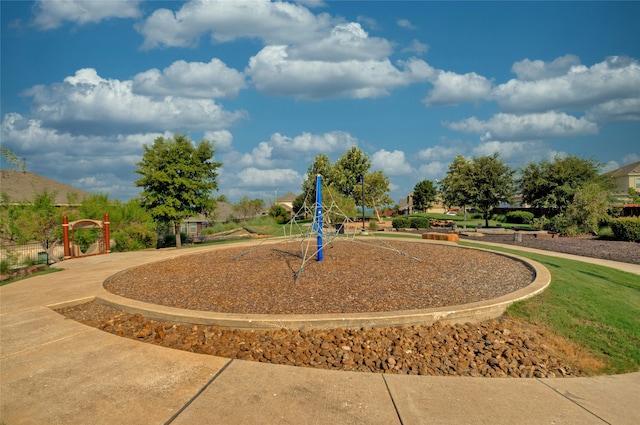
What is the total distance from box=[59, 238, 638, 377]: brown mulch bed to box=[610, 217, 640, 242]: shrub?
11.7 metres

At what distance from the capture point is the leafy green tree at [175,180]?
21000 millimetres

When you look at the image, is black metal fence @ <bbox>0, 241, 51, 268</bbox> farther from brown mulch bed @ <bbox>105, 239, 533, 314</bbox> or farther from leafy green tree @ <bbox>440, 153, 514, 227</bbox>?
leafy green tree @ <bbox>440, 153, 514, 227</bbox>

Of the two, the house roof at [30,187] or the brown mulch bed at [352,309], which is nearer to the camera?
the brown mulch bed at [352,309]

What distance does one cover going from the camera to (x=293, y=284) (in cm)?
827

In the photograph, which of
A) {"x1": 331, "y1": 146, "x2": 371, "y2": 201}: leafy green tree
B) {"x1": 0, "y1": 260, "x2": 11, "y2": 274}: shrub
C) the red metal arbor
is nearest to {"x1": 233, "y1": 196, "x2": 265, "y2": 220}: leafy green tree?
{"x1": 331, "y1": 146, "x2": 371, "y2": 201}: leafy green tree

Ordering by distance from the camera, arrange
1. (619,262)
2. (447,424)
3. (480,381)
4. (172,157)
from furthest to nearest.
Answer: (172,157) < (619,262) < (480,381) < (447,424)

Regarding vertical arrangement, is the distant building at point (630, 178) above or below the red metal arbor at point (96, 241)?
above

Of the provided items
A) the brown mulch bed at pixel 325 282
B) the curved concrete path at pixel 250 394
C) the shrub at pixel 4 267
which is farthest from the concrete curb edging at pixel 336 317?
the shrub at pixel 4 267

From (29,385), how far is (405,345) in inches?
166

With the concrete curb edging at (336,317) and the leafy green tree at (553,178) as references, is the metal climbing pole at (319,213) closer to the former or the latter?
the concrete curb edging at (336,317)

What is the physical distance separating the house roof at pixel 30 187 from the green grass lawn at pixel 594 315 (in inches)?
913

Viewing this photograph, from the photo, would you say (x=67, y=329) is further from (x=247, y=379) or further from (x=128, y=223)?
(x=128, y=223)

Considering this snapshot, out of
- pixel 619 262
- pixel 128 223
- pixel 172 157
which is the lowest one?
pixel 619 262

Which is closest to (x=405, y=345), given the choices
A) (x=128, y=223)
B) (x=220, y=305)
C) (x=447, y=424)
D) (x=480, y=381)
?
(x=480, y=381)
